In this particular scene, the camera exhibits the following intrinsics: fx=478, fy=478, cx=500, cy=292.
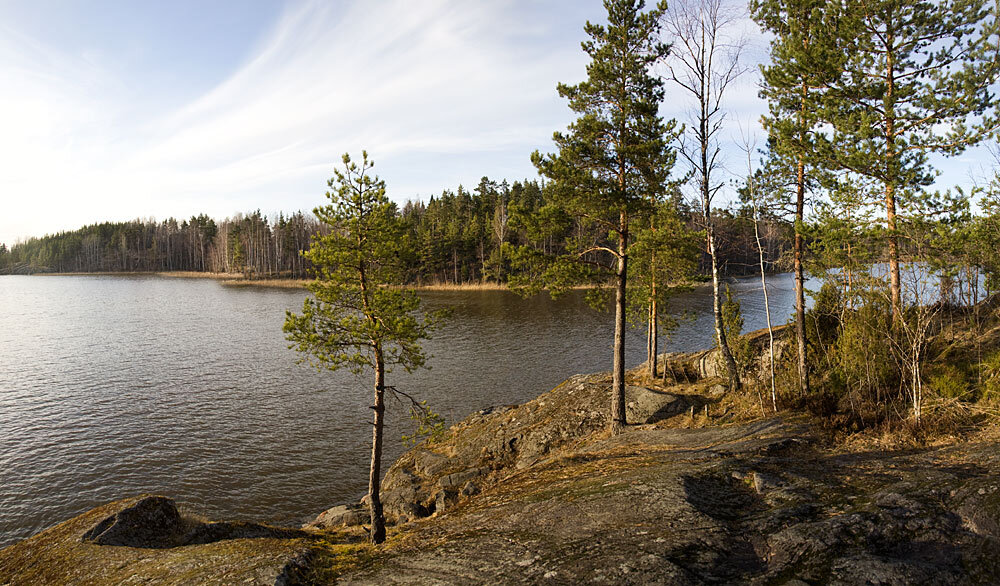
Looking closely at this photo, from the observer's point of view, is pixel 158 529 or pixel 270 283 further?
pixel 270 283

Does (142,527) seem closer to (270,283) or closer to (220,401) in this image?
(220,401)

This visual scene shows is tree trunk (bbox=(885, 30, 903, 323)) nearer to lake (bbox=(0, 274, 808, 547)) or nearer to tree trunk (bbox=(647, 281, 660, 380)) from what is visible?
tree trunk (bbox=(647, 281, 660, 380))

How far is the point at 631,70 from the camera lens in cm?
1538

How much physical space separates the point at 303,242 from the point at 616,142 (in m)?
121

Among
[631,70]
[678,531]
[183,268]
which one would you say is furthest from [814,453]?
[183,268]

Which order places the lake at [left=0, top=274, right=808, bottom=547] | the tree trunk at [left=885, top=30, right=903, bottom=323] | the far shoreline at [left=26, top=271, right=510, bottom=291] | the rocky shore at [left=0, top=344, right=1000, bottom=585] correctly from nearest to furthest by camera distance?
1. the rocky shore at [left=0, top=344, right=1000, bottom=585]
2. the tree trunk at [left=885, top=30, right=903, bottom=323]
3. the lake at [left=0, top=274, right=808, bottom=547]
4. the far shoreline at [left=26, top=271, right=510, bottom=291]

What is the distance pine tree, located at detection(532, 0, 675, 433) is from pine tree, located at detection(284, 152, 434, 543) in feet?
16.4

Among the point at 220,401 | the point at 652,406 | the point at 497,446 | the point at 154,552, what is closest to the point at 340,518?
the point at 154,552

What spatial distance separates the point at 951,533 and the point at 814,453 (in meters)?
4.39

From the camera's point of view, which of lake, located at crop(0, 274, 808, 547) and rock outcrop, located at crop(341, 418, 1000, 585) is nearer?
rock outcrop, located at crop(341, 418, 1000, 585)

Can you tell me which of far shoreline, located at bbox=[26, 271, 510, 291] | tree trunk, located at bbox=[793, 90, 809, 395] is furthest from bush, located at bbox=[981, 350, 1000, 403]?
far shoreline, located at bbox=[26, 271, 510, 291]

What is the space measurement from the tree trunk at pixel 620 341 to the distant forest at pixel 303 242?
7.22 feet

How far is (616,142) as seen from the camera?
15.5 meters

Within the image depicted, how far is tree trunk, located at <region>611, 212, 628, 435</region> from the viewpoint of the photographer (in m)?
15.4
